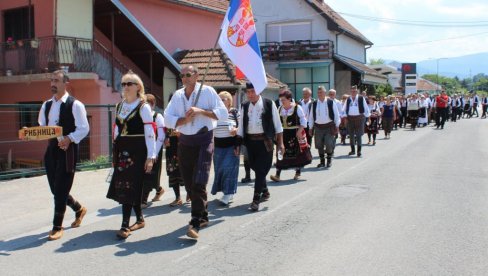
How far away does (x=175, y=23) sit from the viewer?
21.5 meters

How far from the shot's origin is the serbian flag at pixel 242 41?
7.00 m

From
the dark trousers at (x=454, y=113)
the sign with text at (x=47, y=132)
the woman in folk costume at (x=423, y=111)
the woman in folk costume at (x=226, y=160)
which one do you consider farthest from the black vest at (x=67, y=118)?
the dark trousers at (x=454, y=113)

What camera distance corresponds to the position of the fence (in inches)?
466

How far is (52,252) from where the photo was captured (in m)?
5.77

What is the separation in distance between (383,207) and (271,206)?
171 cm

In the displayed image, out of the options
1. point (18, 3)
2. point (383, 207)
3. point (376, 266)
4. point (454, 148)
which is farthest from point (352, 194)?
point (18, 3)

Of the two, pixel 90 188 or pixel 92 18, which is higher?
pixel 92 18

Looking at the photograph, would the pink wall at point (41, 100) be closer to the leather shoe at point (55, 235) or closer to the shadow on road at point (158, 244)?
the leather shoe at point (55, 235)

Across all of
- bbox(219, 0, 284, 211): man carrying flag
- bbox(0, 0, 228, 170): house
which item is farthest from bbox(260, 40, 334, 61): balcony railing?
bbox(219, 0, 284, 211): man carrying flag

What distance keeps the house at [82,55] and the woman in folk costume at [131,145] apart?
677 cm

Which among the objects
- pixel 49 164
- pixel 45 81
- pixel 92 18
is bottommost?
pixel 49 164

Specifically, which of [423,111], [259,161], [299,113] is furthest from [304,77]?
[259,161]

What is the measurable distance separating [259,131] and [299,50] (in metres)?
26.1

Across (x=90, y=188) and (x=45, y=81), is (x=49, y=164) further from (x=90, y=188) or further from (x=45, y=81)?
(x=45, y=81)
